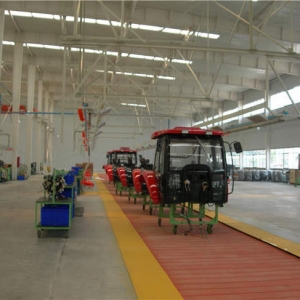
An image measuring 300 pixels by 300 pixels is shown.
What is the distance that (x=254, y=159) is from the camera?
28906 millimetres

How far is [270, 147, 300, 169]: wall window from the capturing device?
23358 mm

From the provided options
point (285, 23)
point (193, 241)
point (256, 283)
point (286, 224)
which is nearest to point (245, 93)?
point (285, 23)

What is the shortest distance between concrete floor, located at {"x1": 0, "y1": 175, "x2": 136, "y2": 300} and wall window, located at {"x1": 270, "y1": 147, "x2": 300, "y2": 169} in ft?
63.4

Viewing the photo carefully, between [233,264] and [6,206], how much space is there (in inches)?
297

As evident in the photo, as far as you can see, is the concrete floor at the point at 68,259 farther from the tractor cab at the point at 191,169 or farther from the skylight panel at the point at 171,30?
the skylight panel at the point at 171,30

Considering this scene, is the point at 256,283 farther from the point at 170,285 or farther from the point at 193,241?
the point at 193,241

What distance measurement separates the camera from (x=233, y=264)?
471 cm

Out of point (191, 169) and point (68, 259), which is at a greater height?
point (191, 169)

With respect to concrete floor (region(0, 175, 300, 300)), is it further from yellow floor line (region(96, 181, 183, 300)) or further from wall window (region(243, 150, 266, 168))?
wall window (region(243, 150, 266, 168))

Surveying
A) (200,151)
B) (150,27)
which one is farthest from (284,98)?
(200,151)

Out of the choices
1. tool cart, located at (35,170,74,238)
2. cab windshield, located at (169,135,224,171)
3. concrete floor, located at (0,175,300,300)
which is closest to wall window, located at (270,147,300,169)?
concrete floor, located at (0,175,300,300)

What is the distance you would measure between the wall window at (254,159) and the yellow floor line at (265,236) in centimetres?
2032

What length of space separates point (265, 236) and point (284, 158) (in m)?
19.7

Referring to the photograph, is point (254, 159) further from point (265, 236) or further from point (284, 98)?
point (265, 236)
